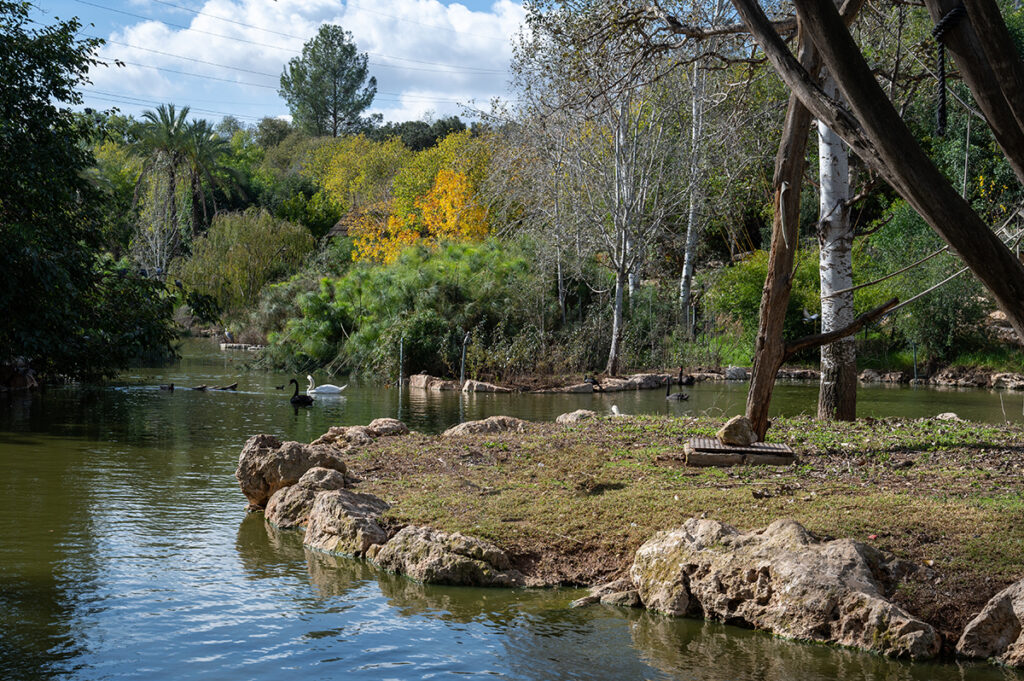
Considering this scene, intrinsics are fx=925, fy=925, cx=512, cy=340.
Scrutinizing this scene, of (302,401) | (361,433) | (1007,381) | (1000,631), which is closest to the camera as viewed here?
(1000,631)

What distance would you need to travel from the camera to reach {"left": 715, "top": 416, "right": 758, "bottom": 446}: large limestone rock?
9695 mm

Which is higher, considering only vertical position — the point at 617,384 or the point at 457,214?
the point at 457,214

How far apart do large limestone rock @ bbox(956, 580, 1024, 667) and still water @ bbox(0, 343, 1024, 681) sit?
0.15 m

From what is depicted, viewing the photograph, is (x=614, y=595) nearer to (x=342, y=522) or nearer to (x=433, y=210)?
(x=342, y=522)

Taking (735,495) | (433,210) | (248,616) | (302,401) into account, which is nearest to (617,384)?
(302,401)

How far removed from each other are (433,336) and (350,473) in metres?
17.2

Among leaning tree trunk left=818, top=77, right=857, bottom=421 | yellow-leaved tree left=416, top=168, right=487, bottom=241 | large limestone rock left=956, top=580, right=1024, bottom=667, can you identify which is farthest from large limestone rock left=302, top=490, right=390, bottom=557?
yellow-leaved tree left=416, top=168, right=487, bottom=241

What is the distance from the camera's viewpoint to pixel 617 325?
2645 cm

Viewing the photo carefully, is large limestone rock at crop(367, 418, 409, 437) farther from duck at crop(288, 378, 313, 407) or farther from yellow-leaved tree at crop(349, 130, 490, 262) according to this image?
yellow-leaved tree at crop(349, 130, 490, 262)

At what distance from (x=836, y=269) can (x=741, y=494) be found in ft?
15.3

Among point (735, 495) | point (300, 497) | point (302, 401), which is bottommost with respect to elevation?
point (300, 497)

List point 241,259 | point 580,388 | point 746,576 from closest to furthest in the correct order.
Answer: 1. point 746,576
2. point 580,388
3. point 241,259

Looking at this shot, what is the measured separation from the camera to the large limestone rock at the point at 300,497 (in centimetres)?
930

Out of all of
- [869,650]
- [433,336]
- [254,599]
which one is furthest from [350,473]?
[433,336]
